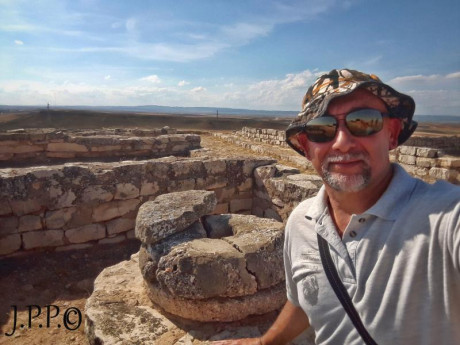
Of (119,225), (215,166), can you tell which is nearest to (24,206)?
(119,225)

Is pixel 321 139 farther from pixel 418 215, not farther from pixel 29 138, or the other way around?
pixel 29 138

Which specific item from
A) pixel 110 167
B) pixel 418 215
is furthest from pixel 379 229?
pixel 110 167

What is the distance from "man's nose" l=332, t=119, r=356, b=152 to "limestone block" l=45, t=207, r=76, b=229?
180 inches

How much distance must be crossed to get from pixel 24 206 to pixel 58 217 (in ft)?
1.59

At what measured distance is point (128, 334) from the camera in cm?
268

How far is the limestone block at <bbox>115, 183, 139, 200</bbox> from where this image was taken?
5.23m

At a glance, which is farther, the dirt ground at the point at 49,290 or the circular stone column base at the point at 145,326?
the dirt ground at the point at 49,290

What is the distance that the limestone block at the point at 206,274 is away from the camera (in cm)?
261

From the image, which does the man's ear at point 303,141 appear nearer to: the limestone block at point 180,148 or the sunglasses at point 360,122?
the sunglasses at point 360,122

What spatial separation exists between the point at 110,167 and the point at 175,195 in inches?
75.6

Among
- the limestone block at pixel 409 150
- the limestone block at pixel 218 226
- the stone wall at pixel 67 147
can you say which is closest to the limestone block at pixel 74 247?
the limestone block at pixel 218 226

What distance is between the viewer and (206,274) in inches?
103

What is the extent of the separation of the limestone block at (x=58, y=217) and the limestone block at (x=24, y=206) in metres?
0.19

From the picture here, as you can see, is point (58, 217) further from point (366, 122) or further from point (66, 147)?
point (366, 122)
